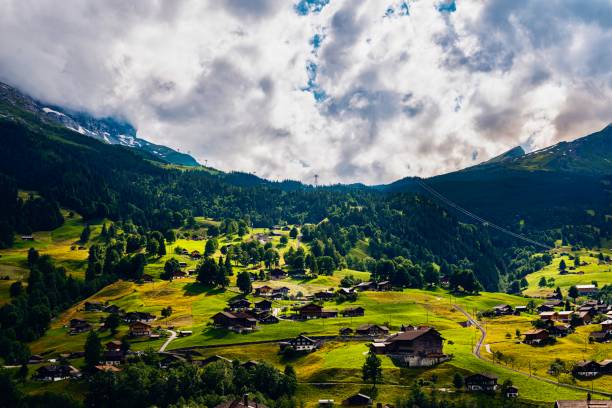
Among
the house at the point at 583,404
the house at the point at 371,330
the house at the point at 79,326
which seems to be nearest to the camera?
the house at the point at 583,404

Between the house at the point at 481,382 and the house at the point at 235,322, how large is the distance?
7012 cm

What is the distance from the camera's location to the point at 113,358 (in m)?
145

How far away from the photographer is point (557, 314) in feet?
619

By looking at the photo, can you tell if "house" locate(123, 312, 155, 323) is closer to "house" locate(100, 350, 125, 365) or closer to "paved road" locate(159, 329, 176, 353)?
"paved road" locate(159, 329, 176, 353)

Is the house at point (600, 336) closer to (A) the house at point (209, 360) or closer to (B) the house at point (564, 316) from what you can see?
(B) the house at point (564, 316)

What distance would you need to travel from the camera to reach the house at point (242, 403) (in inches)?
4119

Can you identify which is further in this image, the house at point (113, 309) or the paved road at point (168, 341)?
the house at point (113, 309)

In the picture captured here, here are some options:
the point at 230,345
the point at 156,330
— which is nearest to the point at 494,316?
the point at 230,345

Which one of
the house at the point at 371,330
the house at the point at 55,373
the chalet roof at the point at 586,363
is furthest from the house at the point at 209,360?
the chalet roof at the point at 586,363

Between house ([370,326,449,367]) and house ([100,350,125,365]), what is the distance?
2473 inches

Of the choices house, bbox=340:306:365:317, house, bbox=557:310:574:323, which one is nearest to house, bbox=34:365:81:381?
Answer: house, bbox=340:306:365:317

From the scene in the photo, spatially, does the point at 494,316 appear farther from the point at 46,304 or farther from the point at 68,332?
the point at 46,304

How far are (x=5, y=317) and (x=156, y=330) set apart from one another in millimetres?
48510

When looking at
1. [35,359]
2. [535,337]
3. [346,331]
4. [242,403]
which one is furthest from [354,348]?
[35,359]
